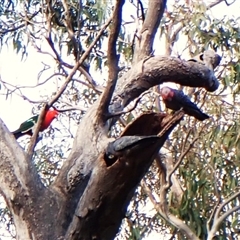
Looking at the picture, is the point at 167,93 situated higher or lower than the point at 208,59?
lower

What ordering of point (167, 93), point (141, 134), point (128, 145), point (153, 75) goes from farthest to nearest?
point (167, 93) < point (153, 75) < point (141, 134) < point (128, 145)

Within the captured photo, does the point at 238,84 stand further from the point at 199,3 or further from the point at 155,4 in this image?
the point at 155,4

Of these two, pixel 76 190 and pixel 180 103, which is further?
pixel 180 103

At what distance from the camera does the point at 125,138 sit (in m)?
1.65

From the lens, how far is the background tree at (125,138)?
1.69m

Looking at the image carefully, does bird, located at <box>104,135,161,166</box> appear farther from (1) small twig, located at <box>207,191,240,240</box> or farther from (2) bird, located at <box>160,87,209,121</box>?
(1) small twig, located at <box>207,191,240,240</box>

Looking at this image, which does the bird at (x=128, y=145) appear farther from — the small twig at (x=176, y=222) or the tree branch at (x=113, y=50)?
the small twig at (x=176, y=222)

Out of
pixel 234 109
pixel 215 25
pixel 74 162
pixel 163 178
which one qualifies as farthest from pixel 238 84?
pixel 74 162

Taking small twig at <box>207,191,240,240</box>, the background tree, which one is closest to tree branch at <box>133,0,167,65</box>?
the background tree

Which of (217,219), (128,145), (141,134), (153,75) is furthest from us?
(217,219)

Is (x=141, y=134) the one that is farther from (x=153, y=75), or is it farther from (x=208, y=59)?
(x=208, y=59)

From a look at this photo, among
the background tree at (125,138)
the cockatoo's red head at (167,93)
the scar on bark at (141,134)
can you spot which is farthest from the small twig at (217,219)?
the scar on bark at (141,134)

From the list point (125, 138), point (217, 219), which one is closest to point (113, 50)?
point (125, 138)

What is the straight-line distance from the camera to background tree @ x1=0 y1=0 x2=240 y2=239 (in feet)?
5.56
